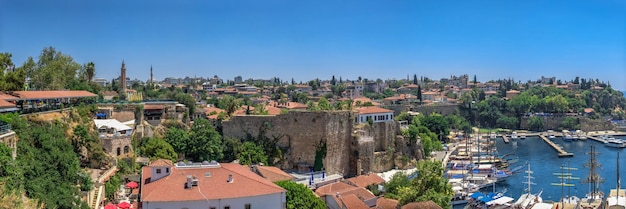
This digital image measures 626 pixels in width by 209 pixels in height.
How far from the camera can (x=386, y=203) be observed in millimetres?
24734

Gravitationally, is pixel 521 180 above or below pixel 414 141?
below

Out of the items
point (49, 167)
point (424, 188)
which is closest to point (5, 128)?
point (49, 167)

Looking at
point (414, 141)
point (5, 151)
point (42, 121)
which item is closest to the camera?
point (5, 151)

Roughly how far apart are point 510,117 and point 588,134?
1148cm

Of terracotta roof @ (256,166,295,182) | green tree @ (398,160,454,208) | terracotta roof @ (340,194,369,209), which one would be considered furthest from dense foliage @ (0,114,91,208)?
green tree @ (398,160,454,208)

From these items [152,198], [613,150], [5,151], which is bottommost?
[613,150]

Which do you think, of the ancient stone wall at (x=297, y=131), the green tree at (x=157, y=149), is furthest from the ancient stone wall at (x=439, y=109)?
the green tree at (x=157, y=149)

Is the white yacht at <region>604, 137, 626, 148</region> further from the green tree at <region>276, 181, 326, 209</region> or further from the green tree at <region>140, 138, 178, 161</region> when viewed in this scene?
the green tree at <region>140, 138, 178, 161</region>

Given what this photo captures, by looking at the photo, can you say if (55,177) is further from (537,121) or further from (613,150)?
(537,121)

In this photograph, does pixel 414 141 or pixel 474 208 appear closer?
pixel 474 208

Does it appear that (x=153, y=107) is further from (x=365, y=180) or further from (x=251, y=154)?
(x=365, y=180)

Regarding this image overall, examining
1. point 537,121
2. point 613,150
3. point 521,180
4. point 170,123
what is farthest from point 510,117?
point 170,123

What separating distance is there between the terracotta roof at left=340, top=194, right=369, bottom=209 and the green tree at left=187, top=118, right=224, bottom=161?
7844 mm

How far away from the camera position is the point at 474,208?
3091cm
